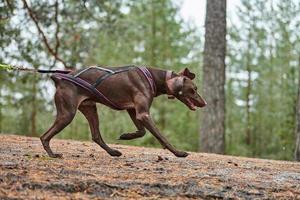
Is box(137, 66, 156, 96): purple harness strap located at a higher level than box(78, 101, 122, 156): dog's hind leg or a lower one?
higher

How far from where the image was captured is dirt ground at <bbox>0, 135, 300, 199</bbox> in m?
4.10

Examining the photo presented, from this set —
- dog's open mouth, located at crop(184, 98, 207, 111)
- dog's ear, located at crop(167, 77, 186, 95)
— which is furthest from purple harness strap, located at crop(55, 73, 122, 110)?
dog's open mouth, located at crop(184, 98, 207, 111)

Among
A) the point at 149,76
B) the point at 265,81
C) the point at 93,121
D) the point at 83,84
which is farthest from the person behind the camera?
the point at 265,81

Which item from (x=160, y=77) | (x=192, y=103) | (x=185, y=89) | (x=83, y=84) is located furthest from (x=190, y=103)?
(x=83, y=84)

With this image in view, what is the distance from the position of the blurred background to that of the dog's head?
30.1 ft

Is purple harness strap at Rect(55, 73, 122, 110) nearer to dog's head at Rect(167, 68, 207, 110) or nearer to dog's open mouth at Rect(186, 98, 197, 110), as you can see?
dog's head at Rect(167, 68, 207, 110)

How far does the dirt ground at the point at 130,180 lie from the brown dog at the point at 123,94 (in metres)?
0.33

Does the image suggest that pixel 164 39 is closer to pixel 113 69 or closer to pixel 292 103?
pixel 292 103

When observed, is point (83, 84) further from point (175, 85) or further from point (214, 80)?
point (214, 80)

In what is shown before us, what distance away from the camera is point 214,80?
478 inches

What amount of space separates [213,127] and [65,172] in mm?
7871

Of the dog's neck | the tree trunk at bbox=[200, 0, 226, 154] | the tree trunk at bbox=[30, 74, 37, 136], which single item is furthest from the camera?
the tree trunk at bbox=[30, 74, 37, 136]

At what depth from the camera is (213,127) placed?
39.9 ft

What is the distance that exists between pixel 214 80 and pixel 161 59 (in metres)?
10.9
